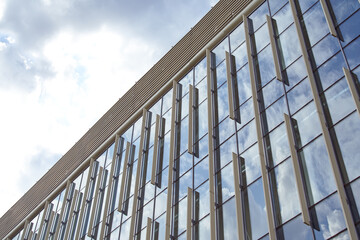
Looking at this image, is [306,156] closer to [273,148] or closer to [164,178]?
[273,148]

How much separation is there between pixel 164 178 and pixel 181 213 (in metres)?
3.70

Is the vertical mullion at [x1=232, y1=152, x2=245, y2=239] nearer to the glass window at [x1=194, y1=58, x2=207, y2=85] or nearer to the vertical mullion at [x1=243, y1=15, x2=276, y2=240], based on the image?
the vertical mullion at [x1=243, y1=15, x2=276, y2=240]

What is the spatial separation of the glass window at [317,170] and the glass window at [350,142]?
680mm

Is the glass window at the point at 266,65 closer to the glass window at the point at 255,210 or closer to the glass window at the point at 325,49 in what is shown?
the glass window at the point at 325,49

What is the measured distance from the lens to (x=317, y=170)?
1822 cm

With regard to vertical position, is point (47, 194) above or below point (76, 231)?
above

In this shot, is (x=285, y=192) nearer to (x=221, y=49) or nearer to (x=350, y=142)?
(x=350, y=142)

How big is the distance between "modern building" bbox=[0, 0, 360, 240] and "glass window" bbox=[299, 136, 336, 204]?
0.15 ft

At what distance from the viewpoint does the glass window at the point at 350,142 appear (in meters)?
16.9

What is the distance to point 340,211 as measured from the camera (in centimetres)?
1656

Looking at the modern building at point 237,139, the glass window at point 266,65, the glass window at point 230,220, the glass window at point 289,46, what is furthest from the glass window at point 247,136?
the glass window at point 289,46

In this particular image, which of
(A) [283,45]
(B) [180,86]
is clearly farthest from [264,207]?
(B) [180,86]

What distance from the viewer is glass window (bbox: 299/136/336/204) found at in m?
17.5

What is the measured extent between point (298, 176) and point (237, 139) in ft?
18.2
